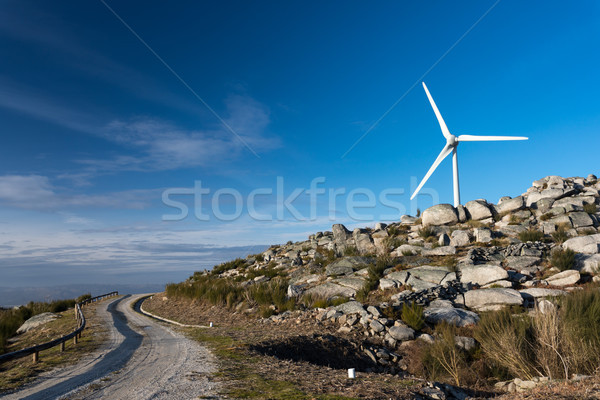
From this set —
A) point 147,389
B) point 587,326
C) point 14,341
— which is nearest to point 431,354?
point 587,326

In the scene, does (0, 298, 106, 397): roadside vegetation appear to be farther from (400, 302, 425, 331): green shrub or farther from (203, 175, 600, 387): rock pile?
(400, 302, 425, 331): green shrub

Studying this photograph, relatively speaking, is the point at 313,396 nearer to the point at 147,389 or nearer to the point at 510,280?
the point at 147,389

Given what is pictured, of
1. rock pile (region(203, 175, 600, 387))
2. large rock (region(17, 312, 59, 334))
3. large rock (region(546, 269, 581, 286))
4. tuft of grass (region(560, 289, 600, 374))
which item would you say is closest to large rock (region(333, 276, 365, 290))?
rock pile (region(203, 175, 600, 387))

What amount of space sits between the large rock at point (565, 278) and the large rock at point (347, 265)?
441 inches

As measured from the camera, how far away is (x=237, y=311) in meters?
25.1

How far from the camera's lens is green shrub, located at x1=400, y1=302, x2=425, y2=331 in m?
16.3

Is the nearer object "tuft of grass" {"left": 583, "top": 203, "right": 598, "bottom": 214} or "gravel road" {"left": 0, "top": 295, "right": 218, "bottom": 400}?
"gravel road" {"left": 0, "top": 295, "right": 218, "bottom": 400}

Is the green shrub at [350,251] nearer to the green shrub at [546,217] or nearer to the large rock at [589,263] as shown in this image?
the large rock at [589,263]

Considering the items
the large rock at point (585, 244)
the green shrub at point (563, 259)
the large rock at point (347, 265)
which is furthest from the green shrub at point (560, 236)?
the large rock at point (347, 265)

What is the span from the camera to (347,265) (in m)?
27.0

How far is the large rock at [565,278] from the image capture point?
61.5 ft

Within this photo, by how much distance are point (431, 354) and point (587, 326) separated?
16.0 ft

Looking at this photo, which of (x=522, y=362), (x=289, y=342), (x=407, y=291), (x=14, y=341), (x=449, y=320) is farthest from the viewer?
(x=14, y=341)

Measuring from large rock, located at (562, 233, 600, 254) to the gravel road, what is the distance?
74.6ft
